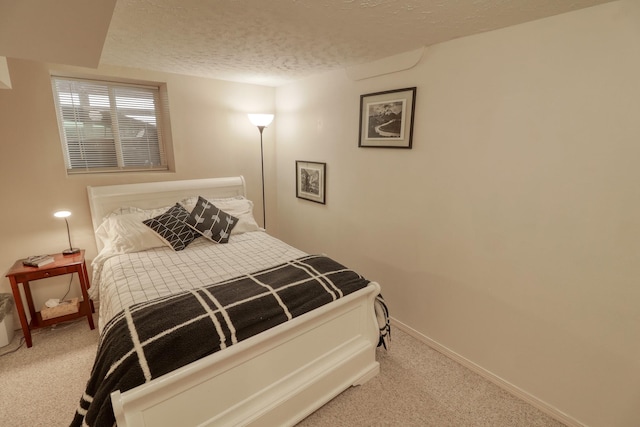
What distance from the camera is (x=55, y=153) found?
8.35 feet

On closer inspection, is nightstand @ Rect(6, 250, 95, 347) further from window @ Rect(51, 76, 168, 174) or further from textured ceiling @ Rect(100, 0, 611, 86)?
textured ceiling @ Rect(100, 0, 611, 86)

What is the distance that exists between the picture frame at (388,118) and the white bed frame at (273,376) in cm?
127

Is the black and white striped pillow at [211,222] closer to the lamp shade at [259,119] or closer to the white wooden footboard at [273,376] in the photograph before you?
the lamp shade at [259,119]

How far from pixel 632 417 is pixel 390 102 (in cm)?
245

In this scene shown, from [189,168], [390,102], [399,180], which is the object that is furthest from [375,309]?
[189,168]

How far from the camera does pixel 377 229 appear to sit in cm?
276

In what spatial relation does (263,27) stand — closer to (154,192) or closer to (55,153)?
(154,192)

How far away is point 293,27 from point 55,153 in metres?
2.35

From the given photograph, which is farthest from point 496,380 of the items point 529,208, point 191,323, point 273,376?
point 191,323

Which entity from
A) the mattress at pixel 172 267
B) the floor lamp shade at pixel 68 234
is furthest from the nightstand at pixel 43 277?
the mattress at pixel 172 267

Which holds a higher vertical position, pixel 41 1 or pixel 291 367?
pixel 41 1

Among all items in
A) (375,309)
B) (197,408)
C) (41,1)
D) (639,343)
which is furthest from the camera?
(375,309)

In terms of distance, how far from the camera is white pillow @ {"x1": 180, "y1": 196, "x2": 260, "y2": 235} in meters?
3.04

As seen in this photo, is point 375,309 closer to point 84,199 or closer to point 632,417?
point 632,417
